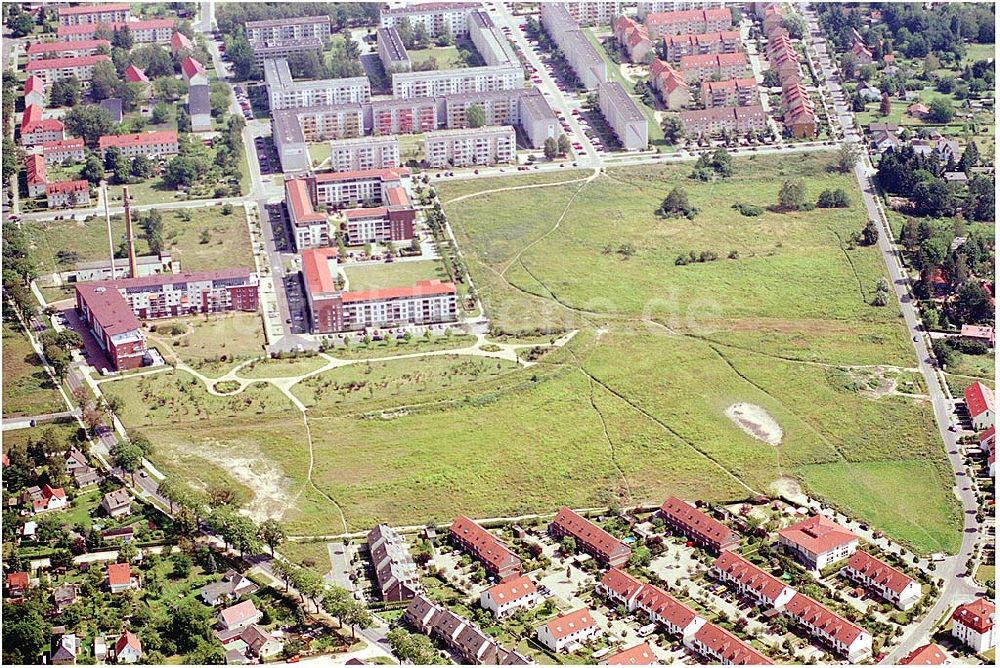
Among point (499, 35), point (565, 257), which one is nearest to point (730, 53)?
point (499, 35)

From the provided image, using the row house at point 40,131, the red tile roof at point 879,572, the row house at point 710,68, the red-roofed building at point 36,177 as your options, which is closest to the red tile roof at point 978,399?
the red tile roof at point 879,572

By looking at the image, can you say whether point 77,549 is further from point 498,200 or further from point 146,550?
point 498,200

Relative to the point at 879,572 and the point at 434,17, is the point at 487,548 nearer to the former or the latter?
the point at 879,572

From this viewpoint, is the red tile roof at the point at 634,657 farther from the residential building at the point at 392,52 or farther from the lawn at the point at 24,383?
the residential building at the point at 392,52

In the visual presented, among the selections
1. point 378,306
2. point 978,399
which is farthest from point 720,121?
point 978,399

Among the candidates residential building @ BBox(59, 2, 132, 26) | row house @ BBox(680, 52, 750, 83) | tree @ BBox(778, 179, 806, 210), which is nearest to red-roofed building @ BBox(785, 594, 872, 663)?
tree @ BBox(778, 179, 806, 210)

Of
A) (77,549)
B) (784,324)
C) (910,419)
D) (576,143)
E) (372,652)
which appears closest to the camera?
(372,652)
